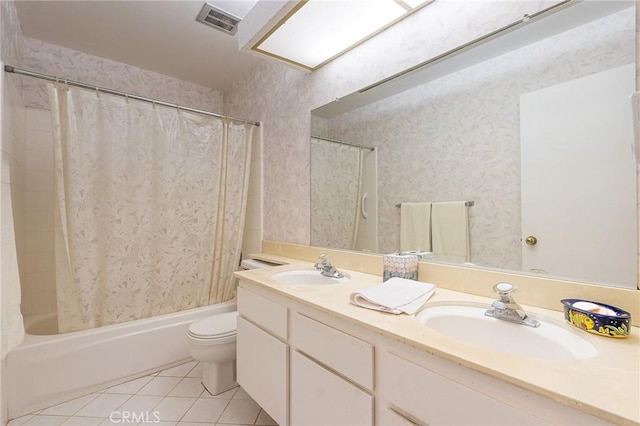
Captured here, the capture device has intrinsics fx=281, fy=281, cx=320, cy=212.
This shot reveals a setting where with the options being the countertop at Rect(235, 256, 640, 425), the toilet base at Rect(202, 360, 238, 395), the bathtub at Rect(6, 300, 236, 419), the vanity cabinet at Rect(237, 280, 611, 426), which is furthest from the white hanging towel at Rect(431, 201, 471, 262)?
the bathtub at Rect(6, 300, 236, 419)

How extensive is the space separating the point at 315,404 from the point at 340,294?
1.25ft

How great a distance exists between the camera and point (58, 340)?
1.54 metres

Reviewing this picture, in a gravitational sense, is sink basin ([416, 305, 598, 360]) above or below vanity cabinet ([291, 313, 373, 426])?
above

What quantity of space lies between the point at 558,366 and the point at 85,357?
85.1 inches

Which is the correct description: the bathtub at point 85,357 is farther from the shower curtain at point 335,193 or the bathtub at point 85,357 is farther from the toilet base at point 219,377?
the shower curtain at point 335,193

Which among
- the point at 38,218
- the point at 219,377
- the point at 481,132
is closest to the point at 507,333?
the point at 481,132

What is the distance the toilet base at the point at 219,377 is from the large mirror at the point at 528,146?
1118mm

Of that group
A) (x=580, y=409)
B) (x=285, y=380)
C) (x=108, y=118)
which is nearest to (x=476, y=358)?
(x=580, y=409)

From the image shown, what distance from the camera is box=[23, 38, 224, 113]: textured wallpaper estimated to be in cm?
208

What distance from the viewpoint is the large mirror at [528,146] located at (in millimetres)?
843

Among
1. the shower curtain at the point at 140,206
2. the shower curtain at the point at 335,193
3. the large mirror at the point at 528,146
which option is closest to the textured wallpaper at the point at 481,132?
the large mirror at the point at 528,146

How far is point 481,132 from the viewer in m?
1.13

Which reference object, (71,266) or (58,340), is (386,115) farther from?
(58,340)

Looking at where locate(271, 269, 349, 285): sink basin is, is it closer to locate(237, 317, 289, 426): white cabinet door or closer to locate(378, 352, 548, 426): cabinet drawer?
locate(237, 317, 289, 426): white cabinet door
